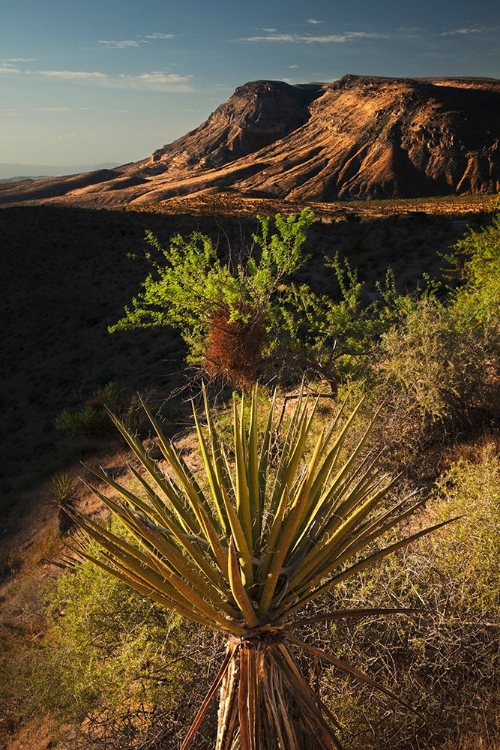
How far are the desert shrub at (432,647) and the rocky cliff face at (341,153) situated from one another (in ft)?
306

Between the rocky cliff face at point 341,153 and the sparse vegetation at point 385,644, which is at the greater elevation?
the rocky cliff face at point 341,153

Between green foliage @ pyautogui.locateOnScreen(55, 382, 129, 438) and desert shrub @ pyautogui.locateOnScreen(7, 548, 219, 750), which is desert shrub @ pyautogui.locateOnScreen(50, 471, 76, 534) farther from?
desert shrub @ pyautogui.locateOnScreen(7, 548, 219, 750)

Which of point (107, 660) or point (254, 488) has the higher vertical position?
point (254, 488)

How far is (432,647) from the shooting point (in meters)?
4.61

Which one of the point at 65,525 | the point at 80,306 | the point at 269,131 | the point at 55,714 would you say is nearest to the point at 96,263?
the point at 80,306

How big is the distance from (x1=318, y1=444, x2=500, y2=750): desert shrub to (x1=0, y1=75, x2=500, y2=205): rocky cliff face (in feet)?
306

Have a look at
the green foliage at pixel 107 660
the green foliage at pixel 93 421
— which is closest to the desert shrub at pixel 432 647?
the green foliage at pixel 107 660

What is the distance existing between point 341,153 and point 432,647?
11285 cm

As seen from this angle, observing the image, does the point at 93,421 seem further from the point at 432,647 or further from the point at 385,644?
the point at 432,647

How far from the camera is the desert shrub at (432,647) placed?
161 inches

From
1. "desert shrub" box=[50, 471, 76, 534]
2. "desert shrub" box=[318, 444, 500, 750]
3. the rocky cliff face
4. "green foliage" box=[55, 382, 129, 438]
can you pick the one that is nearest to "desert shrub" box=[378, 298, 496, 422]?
"desert shrub" box=[318, 444, 500, 750]

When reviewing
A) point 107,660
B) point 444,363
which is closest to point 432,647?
point 107,660

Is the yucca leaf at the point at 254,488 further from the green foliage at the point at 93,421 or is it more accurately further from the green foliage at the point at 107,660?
the green foliage at the point at 93,421

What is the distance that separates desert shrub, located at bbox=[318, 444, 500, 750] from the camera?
4.10 meters
